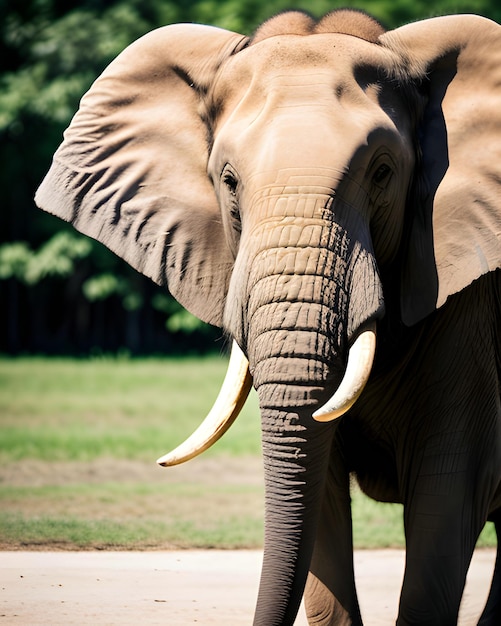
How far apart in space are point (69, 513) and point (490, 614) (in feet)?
14.7

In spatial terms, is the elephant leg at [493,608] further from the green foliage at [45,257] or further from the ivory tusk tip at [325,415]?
the green foliage at [45,257]

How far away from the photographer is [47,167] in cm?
3406

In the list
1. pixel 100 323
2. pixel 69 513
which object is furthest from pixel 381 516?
pixel 100 323

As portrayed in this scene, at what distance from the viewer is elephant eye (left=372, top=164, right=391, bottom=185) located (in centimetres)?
465

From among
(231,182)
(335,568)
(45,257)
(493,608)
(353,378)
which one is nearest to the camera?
(353,378)

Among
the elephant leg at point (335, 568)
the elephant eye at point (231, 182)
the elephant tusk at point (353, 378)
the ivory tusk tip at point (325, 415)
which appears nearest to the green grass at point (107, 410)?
the elephant leg at point (335, 568)

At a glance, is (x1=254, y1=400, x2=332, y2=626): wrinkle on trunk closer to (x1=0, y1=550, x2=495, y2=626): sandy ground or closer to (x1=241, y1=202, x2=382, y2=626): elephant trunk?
(x1=241, y1=202, x2=382, y2=626): elephant trunk

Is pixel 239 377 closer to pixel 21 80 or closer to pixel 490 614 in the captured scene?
pixel 490 614

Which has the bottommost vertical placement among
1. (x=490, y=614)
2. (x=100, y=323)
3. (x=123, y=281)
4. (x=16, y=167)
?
(x=100, y=323)

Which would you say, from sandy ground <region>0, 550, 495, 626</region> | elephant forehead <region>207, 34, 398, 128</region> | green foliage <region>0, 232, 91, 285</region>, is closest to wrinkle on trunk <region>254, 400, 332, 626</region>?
elephant forehead <region>207, 34, 398, 128</region>

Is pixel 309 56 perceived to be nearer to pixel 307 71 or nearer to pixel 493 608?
pixel 307 71

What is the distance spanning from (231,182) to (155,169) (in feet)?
2.53

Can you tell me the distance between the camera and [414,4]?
36.1 meters

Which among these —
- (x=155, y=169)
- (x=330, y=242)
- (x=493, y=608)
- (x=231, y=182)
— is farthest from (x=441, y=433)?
(x=493, y=608)
